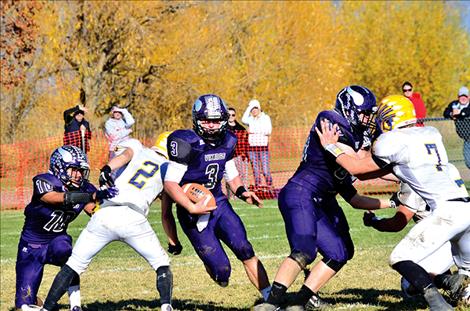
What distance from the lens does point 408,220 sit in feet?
18.9

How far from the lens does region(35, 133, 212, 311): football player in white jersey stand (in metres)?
5.70

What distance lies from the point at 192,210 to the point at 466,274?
2.06 metres

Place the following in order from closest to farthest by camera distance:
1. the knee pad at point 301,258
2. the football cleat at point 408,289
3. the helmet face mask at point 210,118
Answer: the knee pad at point 301,258, the helmet face mask at point 210,118, the football cleat at point 408,289

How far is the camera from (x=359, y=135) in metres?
5.69

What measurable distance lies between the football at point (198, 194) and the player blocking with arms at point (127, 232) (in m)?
0.24

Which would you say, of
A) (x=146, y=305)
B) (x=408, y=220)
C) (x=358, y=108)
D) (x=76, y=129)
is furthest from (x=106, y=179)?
(x=76, y=129)

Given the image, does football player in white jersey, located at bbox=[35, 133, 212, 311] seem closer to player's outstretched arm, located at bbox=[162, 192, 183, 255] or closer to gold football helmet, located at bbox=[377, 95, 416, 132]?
player's outstretched arm, located at bbox=[162, 192, 183, 255]

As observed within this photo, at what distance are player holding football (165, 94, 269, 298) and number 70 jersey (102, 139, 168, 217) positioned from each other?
0.18 m

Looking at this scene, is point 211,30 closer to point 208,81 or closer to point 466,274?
point 208,81

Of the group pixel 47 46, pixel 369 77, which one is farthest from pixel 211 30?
pixel 369 77

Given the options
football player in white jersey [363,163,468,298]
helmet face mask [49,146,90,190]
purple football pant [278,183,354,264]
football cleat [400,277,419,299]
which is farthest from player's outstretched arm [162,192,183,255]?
football cleat [400,277,419,299]

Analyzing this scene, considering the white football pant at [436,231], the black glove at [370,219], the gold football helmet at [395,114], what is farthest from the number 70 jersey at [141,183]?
the white football pant at [436,231]

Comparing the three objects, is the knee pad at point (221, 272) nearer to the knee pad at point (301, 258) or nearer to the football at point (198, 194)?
the football at point (198, 194)

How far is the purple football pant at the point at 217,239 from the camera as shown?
5.84m
